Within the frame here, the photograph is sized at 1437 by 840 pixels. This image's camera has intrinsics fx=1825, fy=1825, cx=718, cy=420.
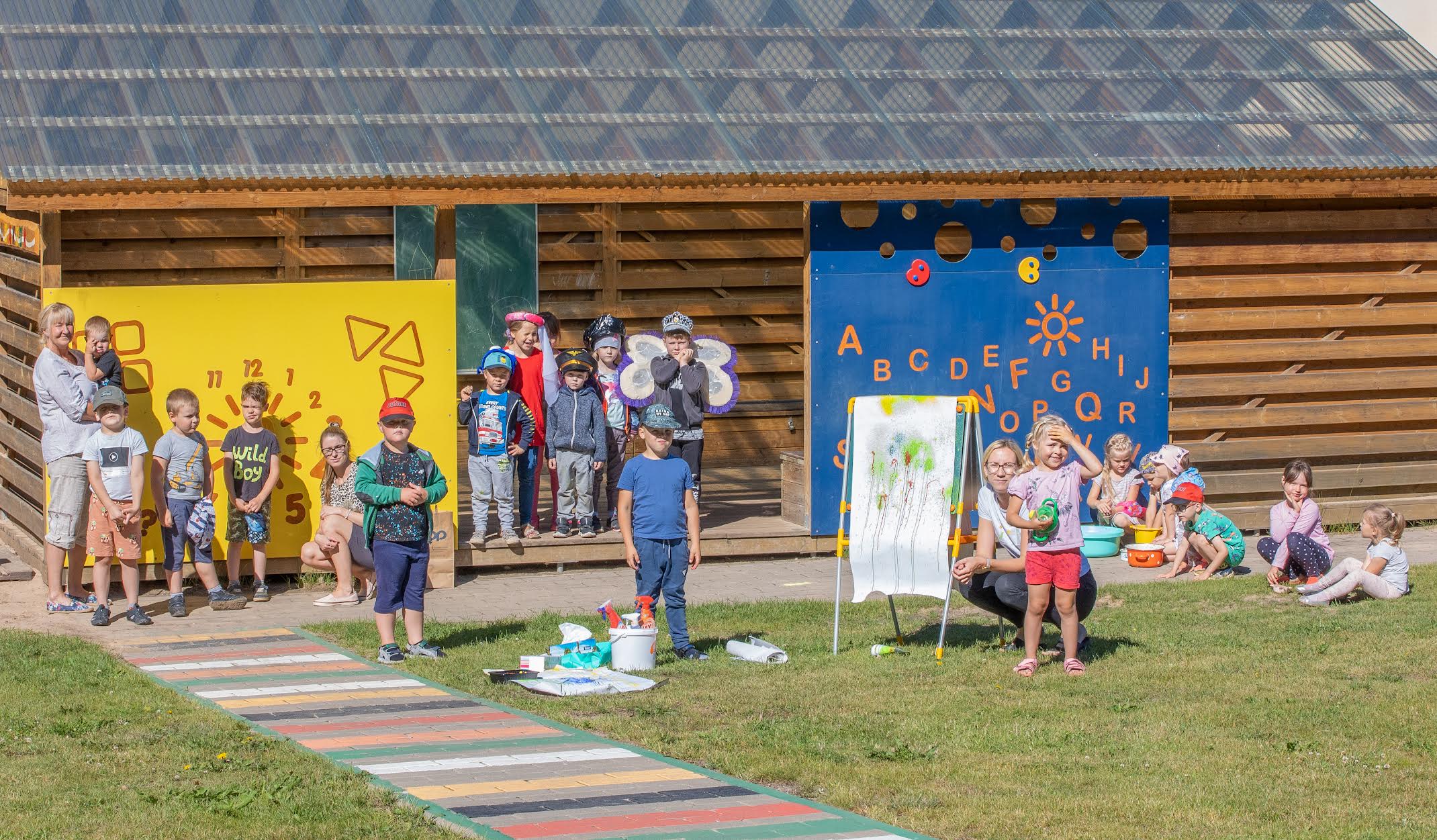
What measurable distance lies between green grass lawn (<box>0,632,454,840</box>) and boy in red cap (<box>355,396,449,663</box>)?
1.33m

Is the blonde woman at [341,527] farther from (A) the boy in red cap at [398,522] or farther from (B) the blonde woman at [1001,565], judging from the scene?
(B) the blonde woman at [1001,565]

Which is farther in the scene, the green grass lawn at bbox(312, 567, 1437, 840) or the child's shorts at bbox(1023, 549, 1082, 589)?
the child's shorts at bbox(1023, 549, 1082, 589)

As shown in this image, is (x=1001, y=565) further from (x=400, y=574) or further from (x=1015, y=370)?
(x=1015, y=370)

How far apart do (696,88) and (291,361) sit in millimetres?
3980

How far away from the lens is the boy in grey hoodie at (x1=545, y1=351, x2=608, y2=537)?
13.5 m

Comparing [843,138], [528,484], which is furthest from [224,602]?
[843,138]

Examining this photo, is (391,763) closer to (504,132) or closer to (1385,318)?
(504,132)

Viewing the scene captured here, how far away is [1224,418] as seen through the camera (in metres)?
15.0

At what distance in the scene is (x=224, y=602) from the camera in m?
12.1

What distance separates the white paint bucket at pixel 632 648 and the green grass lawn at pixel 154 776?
2153mm

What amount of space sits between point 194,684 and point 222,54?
5.93m

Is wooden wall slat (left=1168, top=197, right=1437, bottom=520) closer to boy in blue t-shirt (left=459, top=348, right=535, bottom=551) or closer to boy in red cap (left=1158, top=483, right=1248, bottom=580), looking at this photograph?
boy in red cap (left=1158, top=483, right=1248, bottom=580)

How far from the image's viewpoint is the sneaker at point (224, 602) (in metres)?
12.1

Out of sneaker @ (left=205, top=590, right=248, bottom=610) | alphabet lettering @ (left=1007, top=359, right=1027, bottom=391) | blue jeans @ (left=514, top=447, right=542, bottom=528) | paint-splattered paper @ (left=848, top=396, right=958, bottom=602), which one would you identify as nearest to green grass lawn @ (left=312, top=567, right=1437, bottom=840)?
paint-splattered paper @ (left=848, top=396, right=958, bottom=602)
